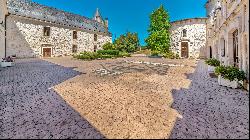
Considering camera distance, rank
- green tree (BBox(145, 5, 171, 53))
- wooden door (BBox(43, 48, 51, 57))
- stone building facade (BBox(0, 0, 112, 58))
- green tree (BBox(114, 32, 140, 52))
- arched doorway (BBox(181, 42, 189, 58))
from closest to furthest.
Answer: stone building facade (BBox(0, 0, 112, 58)) < wooden door (BBox(43, 48, 51, 57)) < arched doorway (BBox(181, 42, 189, 58)) < green tree (BBox(145, 5, 171, 53)) < green tree (BBox(114, 32, 140, 52))

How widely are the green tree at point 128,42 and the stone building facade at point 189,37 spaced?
14076mm

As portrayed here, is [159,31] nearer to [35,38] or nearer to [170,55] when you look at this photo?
[170,55]

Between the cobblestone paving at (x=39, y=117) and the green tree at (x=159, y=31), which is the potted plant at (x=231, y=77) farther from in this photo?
the green tree at (x=159, y=31)

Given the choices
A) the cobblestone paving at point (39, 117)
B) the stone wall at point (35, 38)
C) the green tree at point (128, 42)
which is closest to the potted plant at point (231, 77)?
the cobblestone paving at point (39, 117)

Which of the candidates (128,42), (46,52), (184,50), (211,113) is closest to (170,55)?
(184,50)

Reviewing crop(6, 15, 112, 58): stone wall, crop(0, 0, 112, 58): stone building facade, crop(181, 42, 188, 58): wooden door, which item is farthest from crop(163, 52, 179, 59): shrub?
crop(6, 15, 112, 58): stone wall

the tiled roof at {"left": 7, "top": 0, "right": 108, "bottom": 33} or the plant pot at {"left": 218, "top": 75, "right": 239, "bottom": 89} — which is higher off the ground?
the tiled roof at {"left": 7, "top": 0, "right": 108, "bottom": 33}

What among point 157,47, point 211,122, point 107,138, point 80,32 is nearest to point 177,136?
point 211,122

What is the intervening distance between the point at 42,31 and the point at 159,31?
1785 centimetres

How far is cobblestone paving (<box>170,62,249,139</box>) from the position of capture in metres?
3.62

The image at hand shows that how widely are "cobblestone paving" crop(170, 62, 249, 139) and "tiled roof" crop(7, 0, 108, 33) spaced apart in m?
23.9

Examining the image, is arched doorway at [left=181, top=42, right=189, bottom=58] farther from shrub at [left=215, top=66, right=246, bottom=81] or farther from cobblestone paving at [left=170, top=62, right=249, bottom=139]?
cobblestone paving at [left=170, top=62, right=249, bottom=139]

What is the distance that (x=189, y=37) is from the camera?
90.8 feet

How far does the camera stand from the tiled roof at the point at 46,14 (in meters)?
22.8
